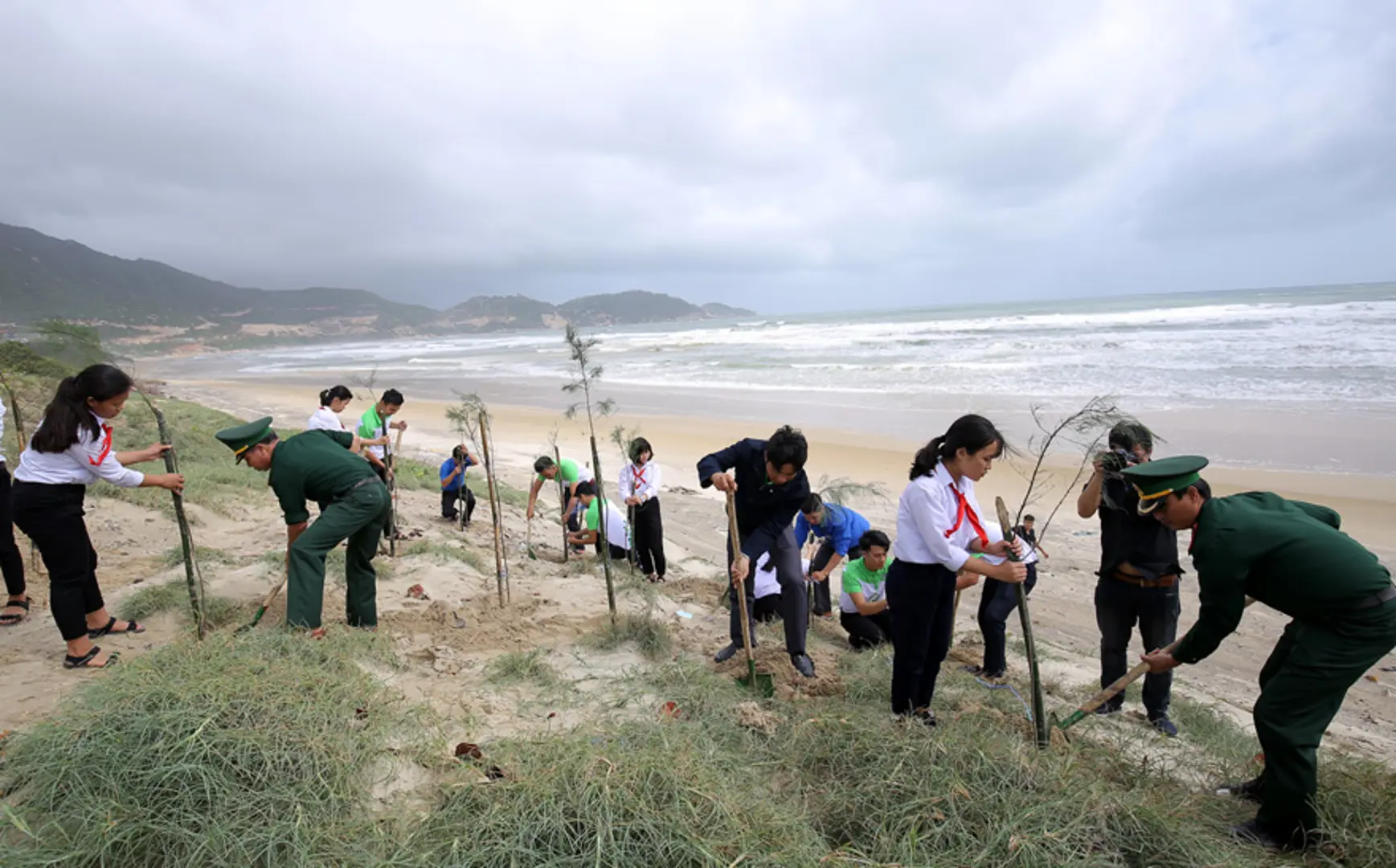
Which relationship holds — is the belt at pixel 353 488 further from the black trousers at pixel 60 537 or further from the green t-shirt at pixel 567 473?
the green t-shirt at pixel 567 473

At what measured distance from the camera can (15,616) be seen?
15.2 feet

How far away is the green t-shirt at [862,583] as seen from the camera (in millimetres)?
5477

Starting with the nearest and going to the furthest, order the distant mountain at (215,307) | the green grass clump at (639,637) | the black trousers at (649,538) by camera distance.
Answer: the green grass clump at (639,637) < the black trousers at (649,538) < the distant mountain at (215,307)

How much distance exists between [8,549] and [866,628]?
6.32m

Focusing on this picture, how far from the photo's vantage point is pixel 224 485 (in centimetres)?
857

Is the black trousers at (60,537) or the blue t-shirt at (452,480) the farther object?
the blue t-shirt at (452,480)

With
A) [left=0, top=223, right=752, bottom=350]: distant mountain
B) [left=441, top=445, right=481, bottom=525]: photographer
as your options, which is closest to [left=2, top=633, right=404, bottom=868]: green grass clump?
[left=441, top=445, right=481, bottom=525]: photographer

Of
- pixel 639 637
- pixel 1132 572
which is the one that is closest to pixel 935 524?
pixel 1132 572

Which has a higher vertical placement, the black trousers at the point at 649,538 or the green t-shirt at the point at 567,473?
the green t-shirt at the point at 567,473

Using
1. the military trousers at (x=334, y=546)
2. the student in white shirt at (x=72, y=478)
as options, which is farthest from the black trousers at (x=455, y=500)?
the student in white shirt at (x=72, y=478)

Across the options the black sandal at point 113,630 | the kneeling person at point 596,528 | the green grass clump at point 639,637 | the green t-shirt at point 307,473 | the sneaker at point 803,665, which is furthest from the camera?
the kneeling person at point 596,528

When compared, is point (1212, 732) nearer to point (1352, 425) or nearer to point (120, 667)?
point (120, 667)

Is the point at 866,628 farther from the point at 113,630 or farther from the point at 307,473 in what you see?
the point at 113,630

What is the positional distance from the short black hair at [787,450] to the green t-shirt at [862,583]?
1.74 metres
